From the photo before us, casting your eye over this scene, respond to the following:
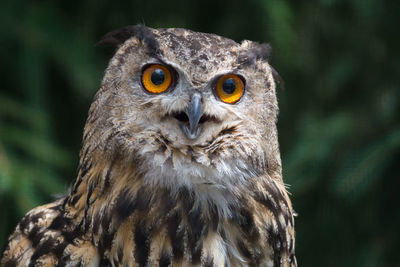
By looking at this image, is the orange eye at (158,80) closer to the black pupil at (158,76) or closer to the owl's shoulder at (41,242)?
the black pupil at (158,76)

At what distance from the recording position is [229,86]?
1530mm

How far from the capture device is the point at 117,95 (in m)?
1.53

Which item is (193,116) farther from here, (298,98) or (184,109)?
(298,98)

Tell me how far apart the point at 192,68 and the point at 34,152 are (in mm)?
1199

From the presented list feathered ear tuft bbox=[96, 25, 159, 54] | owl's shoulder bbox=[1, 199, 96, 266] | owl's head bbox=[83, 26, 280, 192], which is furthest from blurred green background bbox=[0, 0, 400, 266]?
owl's head bbox=[83, 26, 280, 192]

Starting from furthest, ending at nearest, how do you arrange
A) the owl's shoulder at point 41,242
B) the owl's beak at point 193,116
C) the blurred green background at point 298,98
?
1. the blurred green background at point 298,98
2. the owl's shoulder at point 41,242
3. the owl's beak at point 193,116

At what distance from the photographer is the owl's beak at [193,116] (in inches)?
56.2

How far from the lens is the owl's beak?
1429 millimetres

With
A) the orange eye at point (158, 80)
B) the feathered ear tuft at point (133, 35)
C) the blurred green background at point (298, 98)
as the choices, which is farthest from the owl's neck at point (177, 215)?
the blurred green background at point (298, 98)

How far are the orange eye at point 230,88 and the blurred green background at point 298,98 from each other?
Answer: 983 mm

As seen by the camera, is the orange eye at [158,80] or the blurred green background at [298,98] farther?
the blurred green background at [298,98]

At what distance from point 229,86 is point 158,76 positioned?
0.59 feet

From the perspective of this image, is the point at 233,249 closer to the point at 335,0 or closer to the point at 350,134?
the point at 350,134

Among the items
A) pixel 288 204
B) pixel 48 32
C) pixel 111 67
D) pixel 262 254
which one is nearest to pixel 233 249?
pixel 262 254
